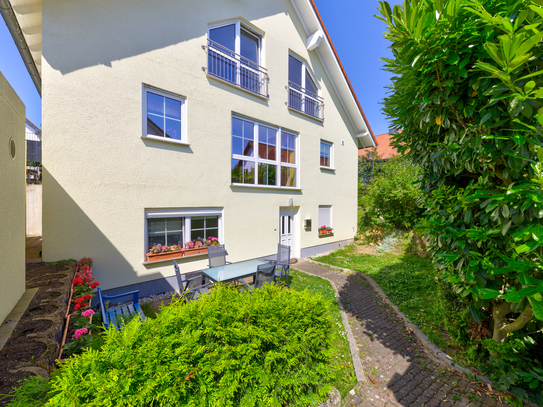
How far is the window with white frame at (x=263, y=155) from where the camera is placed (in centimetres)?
827

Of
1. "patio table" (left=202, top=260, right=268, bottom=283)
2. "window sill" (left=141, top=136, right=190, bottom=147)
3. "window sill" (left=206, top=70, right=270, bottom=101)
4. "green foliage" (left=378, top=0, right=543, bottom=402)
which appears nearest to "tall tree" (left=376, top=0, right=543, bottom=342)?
"green foliage" (left=378, top=0, right=543, bottom=402)

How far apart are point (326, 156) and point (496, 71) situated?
10.5 metres

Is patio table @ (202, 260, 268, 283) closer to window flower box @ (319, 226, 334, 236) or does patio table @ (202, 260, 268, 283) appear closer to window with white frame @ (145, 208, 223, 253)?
window with white frame @ (145, 208, 223, 253)

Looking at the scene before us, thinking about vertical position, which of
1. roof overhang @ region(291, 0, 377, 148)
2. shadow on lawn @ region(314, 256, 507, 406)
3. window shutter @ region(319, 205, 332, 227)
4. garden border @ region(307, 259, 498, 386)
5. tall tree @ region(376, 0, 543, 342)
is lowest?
shadow on lawn @ region(314, 256, 507, 406)

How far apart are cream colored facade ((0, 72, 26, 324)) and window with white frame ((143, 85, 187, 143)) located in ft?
9.61

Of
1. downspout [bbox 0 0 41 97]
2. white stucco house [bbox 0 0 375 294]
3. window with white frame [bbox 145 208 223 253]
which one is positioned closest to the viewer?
downspout [bbox 0 0 41 97]

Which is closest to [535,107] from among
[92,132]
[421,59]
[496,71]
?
[496,71]

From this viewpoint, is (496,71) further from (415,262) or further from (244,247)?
(415,262)

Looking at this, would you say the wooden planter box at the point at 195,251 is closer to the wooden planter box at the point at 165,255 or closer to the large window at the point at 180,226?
the wooden planter box at the point at 165,255

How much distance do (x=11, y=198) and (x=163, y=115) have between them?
4403 millimetres

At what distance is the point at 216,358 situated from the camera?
6.97 ft

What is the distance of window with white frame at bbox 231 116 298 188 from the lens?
8.27 meters

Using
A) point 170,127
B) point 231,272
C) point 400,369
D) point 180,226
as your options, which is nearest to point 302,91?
point 170,127

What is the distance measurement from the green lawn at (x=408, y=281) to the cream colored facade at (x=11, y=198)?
21.4 feet
